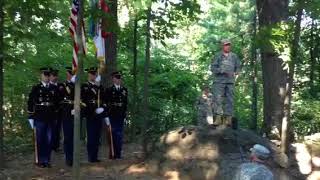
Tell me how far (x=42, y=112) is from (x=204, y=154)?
3.16 m

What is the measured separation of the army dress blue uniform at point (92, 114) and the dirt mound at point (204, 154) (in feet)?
3.84

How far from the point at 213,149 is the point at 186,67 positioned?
34.4 feet

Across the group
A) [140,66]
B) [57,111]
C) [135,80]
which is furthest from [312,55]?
[57,111]

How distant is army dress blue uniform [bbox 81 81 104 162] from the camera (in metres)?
10.7

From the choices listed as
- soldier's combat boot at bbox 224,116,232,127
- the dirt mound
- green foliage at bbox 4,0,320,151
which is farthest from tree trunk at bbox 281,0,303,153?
green foliage at bbox 4,0,320,151

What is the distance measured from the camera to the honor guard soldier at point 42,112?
1049cm

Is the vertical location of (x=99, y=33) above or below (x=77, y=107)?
above

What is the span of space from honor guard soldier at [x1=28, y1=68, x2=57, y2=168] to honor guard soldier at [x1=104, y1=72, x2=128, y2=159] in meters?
1.14

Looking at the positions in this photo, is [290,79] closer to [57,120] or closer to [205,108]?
[205,108]

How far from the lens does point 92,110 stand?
1080 centimetres

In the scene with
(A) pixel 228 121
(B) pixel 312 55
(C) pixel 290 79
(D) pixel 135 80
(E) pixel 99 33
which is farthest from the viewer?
(B) pixel 312 55

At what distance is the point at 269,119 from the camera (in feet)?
41.8

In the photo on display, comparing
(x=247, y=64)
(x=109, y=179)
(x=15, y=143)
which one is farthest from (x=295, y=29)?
(x=247, y=64)

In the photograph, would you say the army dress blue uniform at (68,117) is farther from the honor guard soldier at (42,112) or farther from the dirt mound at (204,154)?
the dirt mound at (204,154)
